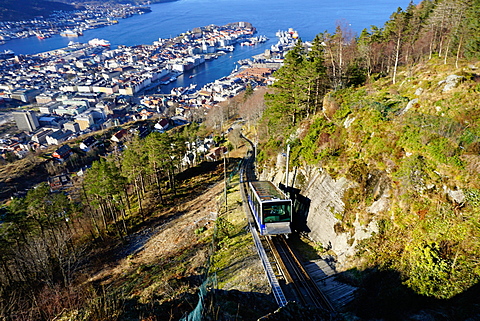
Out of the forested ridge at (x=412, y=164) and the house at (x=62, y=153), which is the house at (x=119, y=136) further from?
the forested ridge at (x=412, y=164)

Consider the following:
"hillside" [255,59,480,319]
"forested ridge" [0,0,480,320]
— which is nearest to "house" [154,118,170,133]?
"forested ridge" [0,0,480,320]

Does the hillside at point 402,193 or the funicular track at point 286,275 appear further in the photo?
the funicular track at point 286,275

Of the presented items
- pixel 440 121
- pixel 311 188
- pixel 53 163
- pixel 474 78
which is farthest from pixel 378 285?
pixel 53 163

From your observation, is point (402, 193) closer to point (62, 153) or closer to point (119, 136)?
point (62, 153)

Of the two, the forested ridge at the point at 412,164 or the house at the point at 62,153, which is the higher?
the forested ridge at the point at 412,164

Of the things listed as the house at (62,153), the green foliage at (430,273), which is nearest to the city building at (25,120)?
the house at (62,153)

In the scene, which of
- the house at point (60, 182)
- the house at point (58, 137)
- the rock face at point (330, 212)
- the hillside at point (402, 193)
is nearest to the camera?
the hillside at point (402, 193)

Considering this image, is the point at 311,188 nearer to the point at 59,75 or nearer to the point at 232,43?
the point at 59,75
